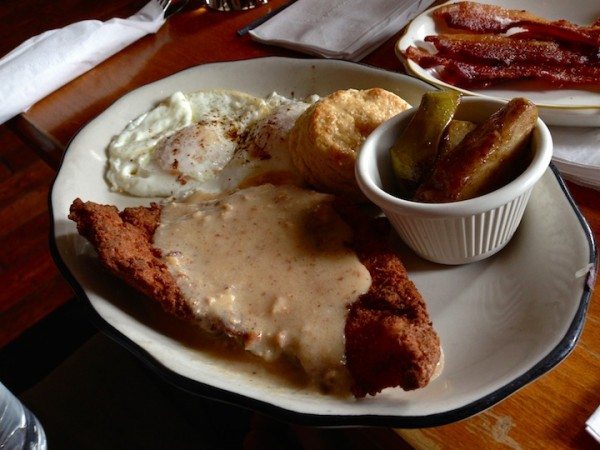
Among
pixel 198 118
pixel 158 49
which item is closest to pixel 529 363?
pixel 198 118

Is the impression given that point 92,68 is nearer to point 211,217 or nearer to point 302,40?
point 302,40

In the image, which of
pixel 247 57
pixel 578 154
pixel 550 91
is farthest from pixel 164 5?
pixel 578 154

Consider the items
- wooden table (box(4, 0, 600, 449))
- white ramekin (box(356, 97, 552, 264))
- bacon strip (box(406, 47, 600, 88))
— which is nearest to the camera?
wooden table (box(4, 0, 600, 449))

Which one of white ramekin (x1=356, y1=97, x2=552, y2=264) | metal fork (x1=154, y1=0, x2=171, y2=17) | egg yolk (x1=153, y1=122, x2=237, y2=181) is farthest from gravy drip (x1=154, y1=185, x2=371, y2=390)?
metal fork (x1=154, y1=0, x2=171, y2=17)

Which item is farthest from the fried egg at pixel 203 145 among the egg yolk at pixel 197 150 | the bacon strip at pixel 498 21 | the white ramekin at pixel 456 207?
the bacon strip at pixel 498 21

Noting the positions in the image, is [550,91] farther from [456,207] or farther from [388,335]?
[388,335]

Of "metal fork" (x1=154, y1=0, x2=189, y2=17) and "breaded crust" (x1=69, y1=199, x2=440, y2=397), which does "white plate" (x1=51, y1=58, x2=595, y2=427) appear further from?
"metal fork" (x1=154, y1=0, x2=189, y2=17)
